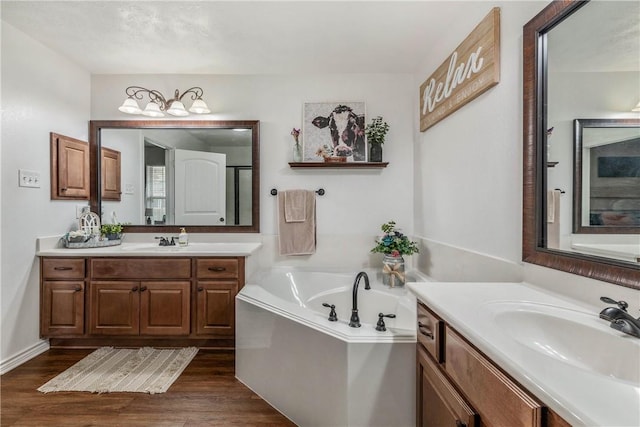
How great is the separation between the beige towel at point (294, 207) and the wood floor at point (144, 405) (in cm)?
133

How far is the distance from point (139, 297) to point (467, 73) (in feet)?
9.14

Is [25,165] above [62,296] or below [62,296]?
above

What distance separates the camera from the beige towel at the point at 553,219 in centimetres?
119

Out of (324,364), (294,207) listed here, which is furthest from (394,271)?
(324,364)

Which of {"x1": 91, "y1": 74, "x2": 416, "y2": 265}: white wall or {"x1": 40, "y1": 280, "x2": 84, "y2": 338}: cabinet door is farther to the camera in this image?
{"x1": 91, "y1": 74, "x2": 416, "y2": 265}: white wall

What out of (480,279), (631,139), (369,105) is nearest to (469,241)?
(480,279)

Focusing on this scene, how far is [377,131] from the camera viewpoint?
2.72 metres

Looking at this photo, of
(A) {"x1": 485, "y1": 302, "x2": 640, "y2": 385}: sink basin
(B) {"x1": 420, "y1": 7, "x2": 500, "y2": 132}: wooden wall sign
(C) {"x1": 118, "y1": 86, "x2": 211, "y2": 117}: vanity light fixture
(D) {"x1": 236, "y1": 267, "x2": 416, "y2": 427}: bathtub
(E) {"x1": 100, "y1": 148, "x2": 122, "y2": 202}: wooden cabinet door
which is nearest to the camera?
(A) {"x1": 485, "y1": 302, "x2": 640, "y2": 385}: sink basin

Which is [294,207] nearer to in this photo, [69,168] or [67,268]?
[67,268]

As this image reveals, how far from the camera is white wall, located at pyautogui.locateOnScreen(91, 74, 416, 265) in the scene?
112 inches

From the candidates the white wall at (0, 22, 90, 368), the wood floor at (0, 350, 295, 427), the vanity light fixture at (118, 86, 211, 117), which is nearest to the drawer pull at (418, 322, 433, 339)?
the wood floor at (0, 350, 295, 427)

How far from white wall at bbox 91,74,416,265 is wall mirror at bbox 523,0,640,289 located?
5.03 feet

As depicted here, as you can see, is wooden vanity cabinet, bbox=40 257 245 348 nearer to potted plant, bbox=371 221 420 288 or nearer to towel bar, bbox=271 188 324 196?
towel bar, bbox=271 188 324 196

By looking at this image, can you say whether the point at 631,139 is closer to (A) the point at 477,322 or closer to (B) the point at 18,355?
(A) the point at 477,322
